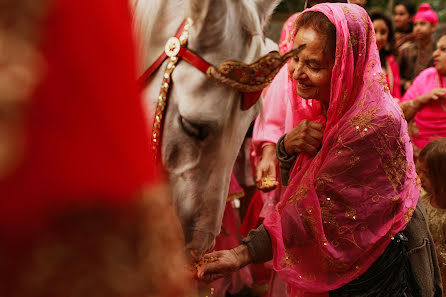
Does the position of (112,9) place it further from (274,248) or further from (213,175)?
(274,248)

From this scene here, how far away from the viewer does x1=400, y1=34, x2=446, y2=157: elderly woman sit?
3.83 metres

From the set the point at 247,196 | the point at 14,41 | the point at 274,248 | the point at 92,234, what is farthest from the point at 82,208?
the point at 247,196

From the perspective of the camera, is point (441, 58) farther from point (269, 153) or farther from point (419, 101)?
point (269, 153)

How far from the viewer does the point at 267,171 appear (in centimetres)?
234

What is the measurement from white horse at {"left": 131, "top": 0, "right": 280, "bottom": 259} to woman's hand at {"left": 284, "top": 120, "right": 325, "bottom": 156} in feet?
1.00

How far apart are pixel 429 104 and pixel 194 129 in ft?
9.75

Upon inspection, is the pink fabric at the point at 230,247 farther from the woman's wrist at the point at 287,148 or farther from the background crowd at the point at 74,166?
the background crowd at the point at 74,166

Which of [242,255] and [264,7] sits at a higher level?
[264,7]

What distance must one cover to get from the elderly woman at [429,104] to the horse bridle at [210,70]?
2629 millimetres

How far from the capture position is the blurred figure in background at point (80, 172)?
414mm

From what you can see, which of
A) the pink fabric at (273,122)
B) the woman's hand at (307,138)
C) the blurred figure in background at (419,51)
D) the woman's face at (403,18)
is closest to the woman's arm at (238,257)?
the woman's hand at (307,138)

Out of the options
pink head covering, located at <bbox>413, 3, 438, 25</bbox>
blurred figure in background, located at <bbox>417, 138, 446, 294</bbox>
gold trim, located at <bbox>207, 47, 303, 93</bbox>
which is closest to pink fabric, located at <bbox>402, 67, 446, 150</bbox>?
pink head covering, located at <bbox>413, 3, 438, 25</bbox>

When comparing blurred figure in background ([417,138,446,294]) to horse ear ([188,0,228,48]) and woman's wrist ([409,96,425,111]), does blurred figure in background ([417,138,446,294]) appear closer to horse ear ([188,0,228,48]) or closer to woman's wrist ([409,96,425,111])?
horse ear ([188,0,228,48])

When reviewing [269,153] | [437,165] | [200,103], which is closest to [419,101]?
[437,165]
